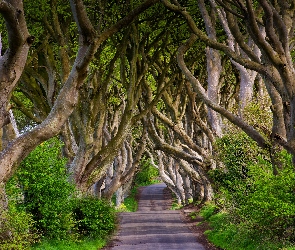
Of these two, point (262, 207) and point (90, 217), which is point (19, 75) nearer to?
point (262, 207)

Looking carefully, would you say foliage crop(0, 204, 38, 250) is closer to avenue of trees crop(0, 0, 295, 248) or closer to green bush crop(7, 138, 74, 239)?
avenue of trees crop(0, 0, 295, 248)

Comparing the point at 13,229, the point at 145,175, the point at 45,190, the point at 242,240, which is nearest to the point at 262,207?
the point at 242,240

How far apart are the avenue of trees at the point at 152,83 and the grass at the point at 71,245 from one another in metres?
2.02

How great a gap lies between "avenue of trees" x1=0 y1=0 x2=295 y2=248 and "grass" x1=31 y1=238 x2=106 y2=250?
79.4 inches

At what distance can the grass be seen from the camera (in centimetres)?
1474

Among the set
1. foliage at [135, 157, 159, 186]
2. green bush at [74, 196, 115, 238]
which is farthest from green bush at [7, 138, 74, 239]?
foliage at [135, 157, 159, 186]

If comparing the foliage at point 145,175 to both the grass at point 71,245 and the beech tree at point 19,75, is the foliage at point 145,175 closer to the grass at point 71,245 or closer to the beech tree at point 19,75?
the grass at point 71,245

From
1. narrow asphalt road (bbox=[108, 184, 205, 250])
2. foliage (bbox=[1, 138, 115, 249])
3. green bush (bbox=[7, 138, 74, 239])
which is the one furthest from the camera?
narrow asphalt road (bbox=[108, 184, 205, 250])

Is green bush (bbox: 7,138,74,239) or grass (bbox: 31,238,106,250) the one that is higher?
green bush (bbox: 7,138,74,239)

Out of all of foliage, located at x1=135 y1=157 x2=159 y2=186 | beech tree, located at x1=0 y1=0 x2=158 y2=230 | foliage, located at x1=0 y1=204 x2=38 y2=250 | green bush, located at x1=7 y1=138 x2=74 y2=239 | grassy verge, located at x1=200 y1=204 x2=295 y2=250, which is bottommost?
grassy verge, located at x1=200 y1=204 x2=295 y2=250

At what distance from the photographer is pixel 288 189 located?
40.3 ft

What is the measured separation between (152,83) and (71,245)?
16.7 m

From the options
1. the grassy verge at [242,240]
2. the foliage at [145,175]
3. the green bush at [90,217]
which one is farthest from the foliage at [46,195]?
the foliage at [145,175]

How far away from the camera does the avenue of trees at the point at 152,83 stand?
11125 millimetres
